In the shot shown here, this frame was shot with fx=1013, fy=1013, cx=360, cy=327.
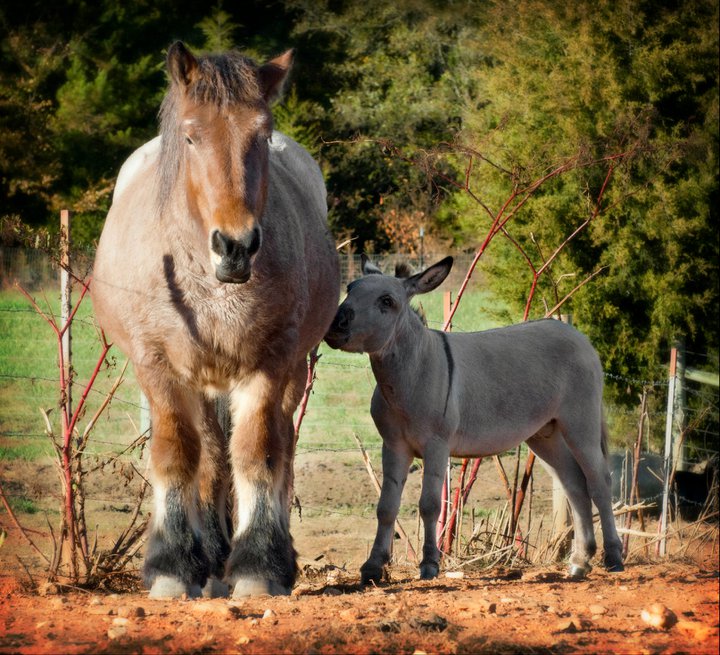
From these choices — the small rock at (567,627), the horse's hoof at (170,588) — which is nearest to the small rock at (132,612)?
the horse's hoof at (170,588)

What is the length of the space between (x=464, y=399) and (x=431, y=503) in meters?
0.68

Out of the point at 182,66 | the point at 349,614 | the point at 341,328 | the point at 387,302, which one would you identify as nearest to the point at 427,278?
the point at 387,302

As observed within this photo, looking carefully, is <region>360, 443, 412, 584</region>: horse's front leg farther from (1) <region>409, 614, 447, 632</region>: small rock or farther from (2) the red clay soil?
(1) <region>409, 614, 447, 632</region>: small rock

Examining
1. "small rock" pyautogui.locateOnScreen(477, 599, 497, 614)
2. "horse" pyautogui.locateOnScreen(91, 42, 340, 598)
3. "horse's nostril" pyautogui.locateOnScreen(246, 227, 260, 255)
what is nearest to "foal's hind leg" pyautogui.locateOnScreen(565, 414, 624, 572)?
"horse" pyautogui.locateOnScreen(91, 42, 340, 598)

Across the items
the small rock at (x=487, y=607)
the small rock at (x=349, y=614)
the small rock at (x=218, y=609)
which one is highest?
the small rock at (x=487, y=607)

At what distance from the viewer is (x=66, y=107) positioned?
2795 cm

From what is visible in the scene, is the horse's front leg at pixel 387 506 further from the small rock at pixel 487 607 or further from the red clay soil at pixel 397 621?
the small rock at pixel 487 607

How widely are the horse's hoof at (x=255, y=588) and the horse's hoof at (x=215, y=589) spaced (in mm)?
275

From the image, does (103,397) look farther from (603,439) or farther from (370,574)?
(370,574)

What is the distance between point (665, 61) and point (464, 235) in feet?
38.6

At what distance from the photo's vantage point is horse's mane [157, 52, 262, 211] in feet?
14.4

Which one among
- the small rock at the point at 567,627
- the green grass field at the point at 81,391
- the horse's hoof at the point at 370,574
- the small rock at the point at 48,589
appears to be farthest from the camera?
the green grass field at the point at 81,391

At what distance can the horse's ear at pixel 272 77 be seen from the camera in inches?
183

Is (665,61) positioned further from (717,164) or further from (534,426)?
(534,426)
